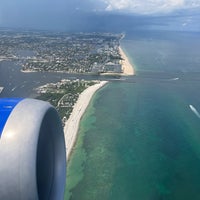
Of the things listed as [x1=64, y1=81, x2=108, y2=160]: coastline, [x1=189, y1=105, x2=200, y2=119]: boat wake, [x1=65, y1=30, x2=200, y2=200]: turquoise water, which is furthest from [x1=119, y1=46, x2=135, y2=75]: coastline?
[x1=189, y1=105, x2=200, y2=119]: boat wake

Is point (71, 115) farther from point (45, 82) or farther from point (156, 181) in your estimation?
point (45, 82)

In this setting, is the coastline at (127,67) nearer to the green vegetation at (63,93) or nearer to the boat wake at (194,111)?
the green vegetation at (63,93)

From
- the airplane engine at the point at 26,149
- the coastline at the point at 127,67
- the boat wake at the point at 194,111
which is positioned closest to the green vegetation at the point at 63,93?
the coastline at the point at 127,67

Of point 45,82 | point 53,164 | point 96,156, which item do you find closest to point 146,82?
point 45,82

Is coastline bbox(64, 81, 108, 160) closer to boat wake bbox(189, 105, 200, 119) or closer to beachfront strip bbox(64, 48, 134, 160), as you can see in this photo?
beachfront strip bbox(64, 48, 134, 160)

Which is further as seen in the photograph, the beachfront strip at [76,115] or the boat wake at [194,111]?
the boat wake at [194,111]
